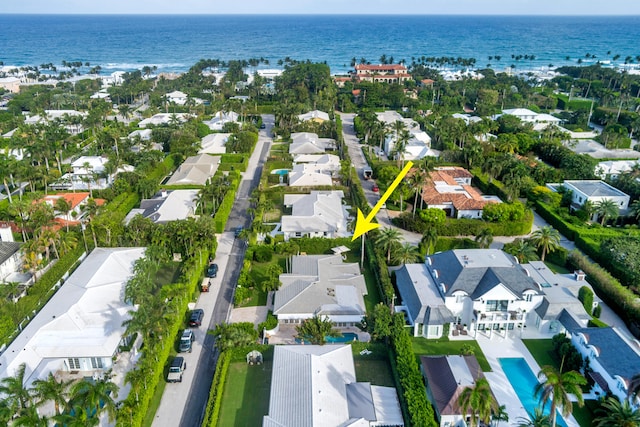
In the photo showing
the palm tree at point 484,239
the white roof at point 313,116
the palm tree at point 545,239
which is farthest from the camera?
the white roof at point 313,116

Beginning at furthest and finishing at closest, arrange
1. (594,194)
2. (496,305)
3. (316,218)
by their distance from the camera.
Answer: (594,194)
(316,218)
(496,305)

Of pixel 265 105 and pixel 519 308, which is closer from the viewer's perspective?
pixel 519 308

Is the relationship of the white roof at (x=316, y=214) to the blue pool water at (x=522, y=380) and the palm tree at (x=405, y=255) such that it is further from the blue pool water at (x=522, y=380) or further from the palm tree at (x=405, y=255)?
the blue pool water at (x=522, y=380)

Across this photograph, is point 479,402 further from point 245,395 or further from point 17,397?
point 17,397

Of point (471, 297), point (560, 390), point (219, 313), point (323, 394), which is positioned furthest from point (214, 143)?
point (560, 390)

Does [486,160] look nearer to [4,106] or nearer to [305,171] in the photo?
[305,171]

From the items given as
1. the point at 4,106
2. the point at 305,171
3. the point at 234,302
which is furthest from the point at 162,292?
the point at 4,106

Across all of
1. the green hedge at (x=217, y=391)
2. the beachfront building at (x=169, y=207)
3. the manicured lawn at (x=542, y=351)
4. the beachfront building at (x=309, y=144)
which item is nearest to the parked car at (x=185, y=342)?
the green hedge at (x=217, y=391)
